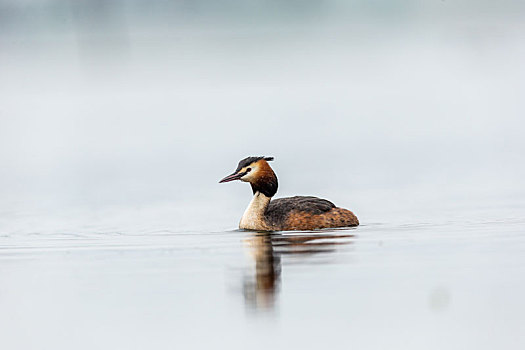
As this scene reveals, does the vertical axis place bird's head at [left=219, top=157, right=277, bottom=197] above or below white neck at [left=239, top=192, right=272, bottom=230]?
above

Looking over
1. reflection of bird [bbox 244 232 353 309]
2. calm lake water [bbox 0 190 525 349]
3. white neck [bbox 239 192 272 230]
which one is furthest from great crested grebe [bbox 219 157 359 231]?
calm lake water [bbox 0 190 525 349]

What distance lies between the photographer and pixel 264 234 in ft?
51.6

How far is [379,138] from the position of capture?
35719 mm

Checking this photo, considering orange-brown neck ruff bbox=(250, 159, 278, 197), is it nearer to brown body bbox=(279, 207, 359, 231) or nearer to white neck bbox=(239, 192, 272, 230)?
white neck bbox=(239, 192, 272, 230)

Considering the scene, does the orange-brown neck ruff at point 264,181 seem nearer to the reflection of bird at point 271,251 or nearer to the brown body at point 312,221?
the brown body at point 312,221

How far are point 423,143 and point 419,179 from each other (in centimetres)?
945

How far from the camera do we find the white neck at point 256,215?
53.1ft

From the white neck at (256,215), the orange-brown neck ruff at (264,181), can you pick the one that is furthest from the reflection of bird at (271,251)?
the orange-brown neck ruff at (264,181)

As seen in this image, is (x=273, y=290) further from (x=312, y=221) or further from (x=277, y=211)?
(x=277, y=211)

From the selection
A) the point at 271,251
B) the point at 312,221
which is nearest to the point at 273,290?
the point at 271,251

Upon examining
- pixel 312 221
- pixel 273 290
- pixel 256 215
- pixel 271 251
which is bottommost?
pixel 273 290

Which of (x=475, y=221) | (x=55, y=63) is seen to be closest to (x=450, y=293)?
(x=475, y=221)

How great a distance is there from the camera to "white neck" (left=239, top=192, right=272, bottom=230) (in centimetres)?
1619

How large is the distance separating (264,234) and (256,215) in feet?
1.95
